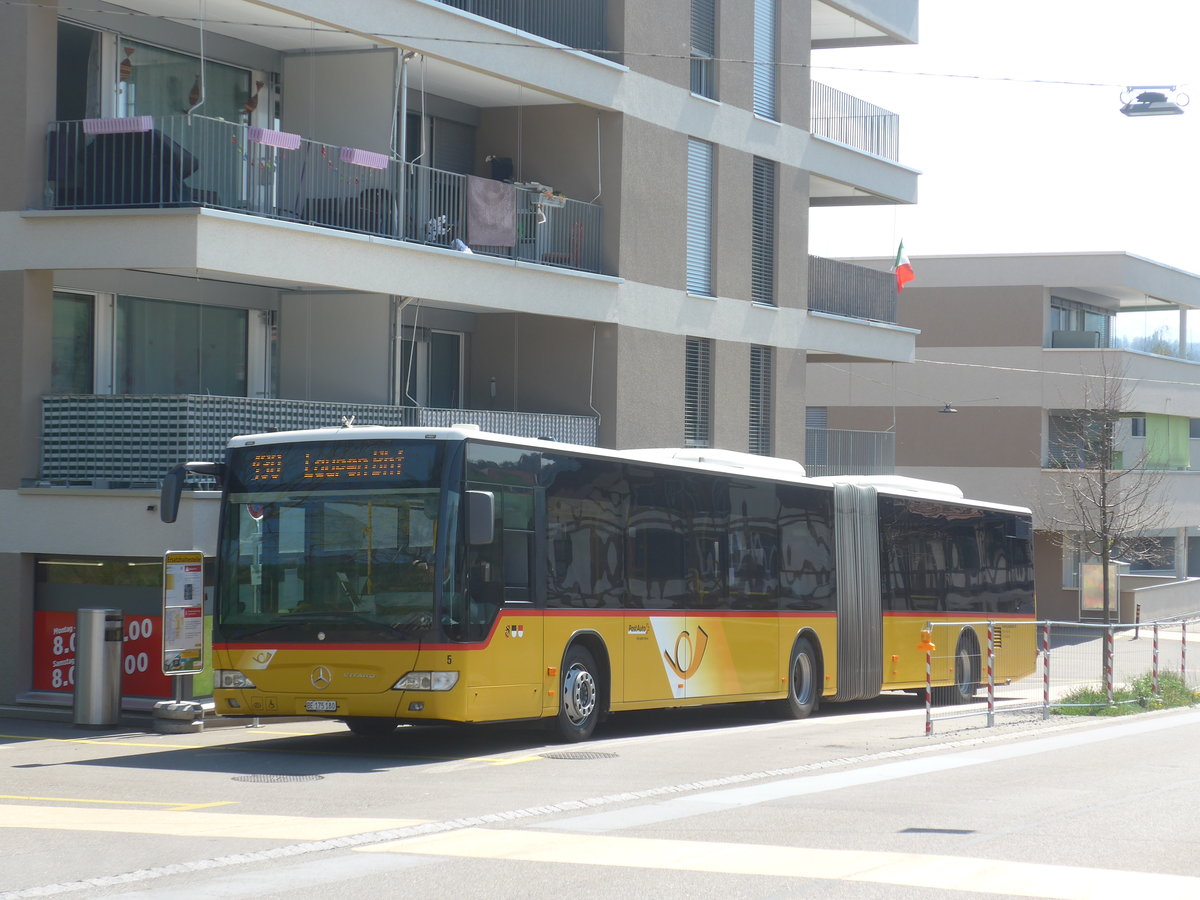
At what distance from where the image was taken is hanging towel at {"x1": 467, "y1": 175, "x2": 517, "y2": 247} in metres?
25.9

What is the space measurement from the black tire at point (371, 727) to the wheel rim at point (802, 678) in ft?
20.7

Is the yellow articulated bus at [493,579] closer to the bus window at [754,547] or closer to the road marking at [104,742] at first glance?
the bus window at [754,547]

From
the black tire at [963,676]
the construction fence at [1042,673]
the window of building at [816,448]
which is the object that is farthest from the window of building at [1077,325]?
the black tire at [963,676]

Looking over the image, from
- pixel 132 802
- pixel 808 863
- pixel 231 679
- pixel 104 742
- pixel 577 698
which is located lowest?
pixel 104 742

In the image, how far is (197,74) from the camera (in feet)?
77.4

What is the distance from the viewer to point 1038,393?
178ft

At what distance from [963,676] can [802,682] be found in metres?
3.87

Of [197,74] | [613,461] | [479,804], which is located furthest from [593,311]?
[479,804]

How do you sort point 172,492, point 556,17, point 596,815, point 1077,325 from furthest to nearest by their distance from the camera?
point 1077,325, point 556,17, point 172,492, point 596,815

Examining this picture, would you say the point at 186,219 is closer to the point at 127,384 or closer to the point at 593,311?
the point at 127,384

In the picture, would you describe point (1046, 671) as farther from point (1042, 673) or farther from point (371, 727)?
point (371, 727)

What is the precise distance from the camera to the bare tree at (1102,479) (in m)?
49.9

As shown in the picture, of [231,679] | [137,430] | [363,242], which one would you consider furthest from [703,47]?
[231,679]

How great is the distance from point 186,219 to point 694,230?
1286cm
